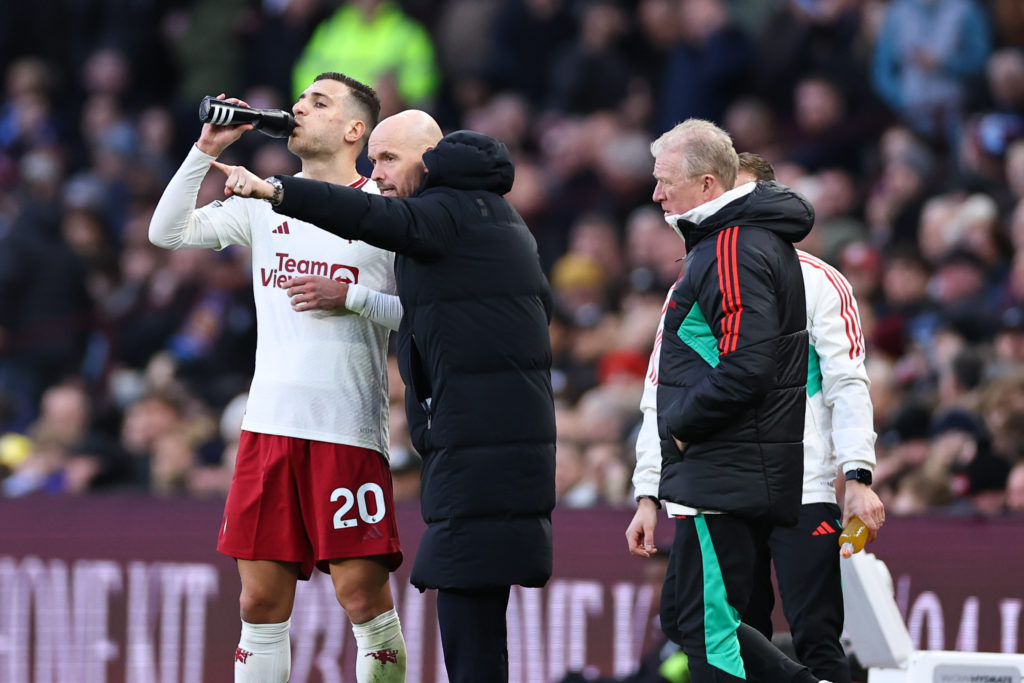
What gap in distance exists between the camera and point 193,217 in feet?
18.1

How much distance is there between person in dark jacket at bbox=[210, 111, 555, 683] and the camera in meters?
4.84

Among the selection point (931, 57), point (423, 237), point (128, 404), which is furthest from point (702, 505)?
point (128, 404)

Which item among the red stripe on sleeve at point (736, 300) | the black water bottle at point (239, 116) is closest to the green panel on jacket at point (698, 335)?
the red stripe on sleeve at point (736, 300)

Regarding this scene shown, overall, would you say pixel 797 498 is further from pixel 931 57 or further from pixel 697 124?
pixel 931 57

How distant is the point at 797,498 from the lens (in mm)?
4973

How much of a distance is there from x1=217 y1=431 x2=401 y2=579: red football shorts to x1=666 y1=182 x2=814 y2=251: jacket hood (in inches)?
51.7

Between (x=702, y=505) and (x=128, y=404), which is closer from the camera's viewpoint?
(x=702, y=505)

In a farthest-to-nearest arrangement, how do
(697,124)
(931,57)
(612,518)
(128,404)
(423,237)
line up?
(128,404)
(931,57)
(612,518)
(697,124)
(423,237)

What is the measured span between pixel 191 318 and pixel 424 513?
7.57 metres

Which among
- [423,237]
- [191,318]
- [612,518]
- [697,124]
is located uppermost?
[191,318]

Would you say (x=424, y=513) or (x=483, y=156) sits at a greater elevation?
(x=483, y=156)

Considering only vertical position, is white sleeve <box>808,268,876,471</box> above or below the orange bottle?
above

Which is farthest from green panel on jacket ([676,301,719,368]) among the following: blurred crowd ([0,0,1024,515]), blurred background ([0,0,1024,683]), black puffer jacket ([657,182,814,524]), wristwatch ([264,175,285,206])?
blurred crowd ([0,0,1024,515])

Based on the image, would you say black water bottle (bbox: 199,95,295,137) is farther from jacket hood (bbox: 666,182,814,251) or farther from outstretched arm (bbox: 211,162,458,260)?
jacket hood (bbox: 666,182,814,251)
